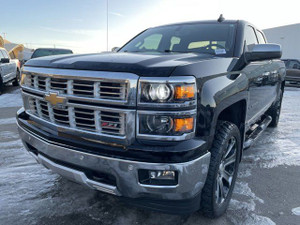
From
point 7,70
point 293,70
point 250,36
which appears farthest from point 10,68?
point 293,70

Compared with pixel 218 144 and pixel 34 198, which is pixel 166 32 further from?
pixel 34 198

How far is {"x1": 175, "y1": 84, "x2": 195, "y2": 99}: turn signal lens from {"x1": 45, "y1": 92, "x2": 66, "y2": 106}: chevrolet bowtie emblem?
889mm

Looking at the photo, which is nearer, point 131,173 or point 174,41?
point 131,173

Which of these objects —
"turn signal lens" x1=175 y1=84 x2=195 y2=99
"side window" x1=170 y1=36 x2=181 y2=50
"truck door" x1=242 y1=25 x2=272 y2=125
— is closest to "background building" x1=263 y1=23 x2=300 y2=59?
"truck door" x1=242 y1=25 x2=272 y2=125

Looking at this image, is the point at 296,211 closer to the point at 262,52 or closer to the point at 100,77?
the point at 262,52

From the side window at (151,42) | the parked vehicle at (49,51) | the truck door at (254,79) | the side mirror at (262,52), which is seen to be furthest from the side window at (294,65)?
the side mirror at (262,52)

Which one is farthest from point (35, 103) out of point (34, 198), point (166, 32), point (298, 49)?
point (298, 49)

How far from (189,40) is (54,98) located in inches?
71.7

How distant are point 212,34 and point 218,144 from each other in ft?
5.06

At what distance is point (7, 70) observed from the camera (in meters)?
9.94

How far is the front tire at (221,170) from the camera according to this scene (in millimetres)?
1972

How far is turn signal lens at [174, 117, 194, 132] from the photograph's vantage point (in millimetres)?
1646

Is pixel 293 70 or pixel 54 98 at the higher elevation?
pixel 54 98

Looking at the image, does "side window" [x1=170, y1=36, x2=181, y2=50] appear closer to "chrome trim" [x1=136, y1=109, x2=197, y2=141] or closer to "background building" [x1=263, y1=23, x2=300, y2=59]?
"chrome trim" [x1=136, y1=109, x2=197, y2=141]
